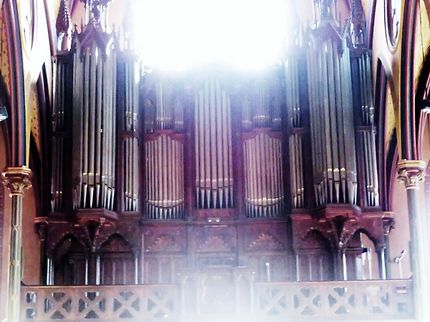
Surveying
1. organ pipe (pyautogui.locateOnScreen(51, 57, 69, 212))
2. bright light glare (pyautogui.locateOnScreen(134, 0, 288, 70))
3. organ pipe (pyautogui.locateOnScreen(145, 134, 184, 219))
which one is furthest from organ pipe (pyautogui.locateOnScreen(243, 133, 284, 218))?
organ pipe (pyautogui.locateOnScreen(51, 57, 69, 212))

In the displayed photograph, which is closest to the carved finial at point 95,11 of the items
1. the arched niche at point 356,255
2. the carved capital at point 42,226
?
the carved capital at point 42,226

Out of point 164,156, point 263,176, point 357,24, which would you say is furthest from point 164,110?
point 357,24

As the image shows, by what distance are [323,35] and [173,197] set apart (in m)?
4.91

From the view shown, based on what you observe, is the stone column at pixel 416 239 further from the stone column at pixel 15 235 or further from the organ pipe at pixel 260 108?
the stone column at pixel 15 235

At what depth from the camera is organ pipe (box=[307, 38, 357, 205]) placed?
20.3m

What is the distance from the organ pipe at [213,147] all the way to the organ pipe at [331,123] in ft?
6.21

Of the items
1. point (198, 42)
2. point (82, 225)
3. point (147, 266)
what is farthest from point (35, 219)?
point (198, 42)

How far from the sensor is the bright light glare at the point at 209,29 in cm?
2308

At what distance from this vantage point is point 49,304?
19.4 m

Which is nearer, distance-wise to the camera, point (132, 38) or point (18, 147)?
point (18, 147)

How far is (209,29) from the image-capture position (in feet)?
77.7

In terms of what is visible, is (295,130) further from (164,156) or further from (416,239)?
(416,239)

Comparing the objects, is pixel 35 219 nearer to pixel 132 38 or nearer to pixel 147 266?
pixel 147 266

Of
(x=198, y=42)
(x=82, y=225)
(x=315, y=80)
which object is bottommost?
(x=82, y=225)
